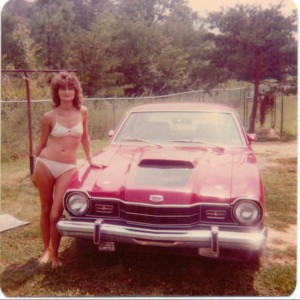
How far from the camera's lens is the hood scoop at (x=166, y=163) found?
3615mm

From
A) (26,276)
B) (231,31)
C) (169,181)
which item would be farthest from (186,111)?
(231,31)

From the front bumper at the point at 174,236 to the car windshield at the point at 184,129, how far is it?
1483mm

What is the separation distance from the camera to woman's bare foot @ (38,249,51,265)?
3.83m

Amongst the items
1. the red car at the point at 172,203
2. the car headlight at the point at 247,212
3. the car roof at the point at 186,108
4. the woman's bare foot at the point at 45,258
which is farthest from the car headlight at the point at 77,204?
the car roof at the point at 186,108

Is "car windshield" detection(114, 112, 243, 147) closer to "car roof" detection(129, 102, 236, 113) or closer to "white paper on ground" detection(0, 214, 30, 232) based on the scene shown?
"car roof" detection(129, 102, 236, 113)

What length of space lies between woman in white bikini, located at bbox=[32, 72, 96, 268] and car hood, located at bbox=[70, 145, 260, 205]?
22cm

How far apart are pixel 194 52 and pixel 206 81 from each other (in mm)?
1335

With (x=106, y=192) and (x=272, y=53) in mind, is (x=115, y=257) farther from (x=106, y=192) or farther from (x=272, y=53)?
(x=272, y=53)

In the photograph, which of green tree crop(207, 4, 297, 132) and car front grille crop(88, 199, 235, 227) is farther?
green tree crop(207, 4, 297, 132)

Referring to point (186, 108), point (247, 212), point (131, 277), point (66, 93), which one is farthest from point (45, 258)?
point (186, 108)

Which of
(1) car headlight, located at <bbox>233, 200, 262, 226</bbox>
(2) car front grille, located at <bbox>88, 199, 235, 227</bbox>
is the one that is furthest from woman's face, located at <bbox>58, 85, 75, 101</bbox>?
(1) car headlight, located at <bbox>233, 200, 262, 226</bbox>

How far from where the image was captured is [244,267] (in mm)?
3797

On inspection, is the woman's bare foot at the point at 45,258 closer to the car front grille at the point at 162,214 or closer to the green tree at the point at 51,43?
the car front grille at the point at 162,214

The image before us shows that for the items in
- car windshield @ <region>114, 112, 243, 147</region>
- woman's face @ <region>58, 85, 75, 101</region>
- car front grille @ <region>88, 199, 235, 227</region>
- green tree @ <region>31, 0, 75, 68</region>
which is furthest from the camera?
green tree @ <region>31, 0, 75, 68</region>
